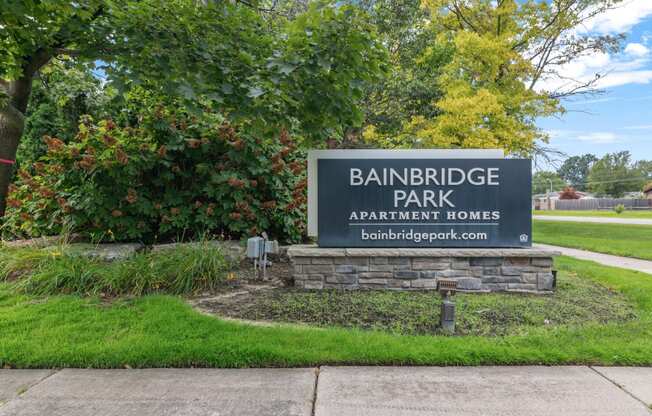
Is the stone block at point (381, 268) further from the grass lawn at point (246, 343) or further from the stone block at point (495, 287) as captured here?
the grass lawn at point (246, 343)

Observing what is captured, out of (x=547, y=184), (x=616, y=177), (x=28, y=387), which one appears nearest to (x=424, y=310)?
(x=28, y=387)

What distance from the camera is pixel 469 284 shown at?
5.42 meters

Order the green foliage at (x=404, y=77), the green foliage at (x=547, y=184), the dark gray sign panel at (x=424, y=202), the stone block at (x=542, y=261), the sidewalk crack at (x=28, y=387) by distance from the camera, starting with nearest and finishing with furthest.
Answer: the sidewalk crack at (x=28, y=387)
the stone block at (x=542, y=261)
the dark gray sign panel at (x=424, y=202)
the green foliage at (x=404, y=77)
the green foliage at (x=547, y=184)

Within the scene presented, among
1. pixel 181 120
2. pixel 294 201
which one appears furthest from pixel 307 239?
pixel 181 120

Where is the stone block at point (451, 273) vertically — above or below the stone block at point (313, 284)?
above

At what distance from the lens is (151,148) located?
6.41m

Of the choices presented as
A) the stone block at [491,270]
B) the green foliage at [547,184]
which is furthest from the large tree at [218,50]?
the green foliage at [547,184]

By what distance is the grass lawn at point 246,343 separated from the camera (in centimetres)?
328

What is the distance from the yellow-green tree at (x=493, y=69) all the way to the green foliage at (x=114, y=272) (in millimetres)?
8406

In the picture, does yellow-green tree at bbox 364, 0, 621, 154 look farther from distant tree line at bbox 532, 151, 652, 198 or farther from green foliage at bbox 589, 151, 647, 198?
green foliage at bbox 589, 151, 647, 198

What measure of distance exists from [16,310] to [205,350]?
7.96ft

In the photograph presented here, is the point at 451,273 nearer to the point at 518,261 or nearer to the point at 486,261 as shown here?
the point at 486,261

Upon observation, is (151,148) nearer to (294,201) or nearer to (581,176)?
(294,201)

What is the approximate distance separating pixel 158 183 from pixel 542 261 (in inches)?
225
